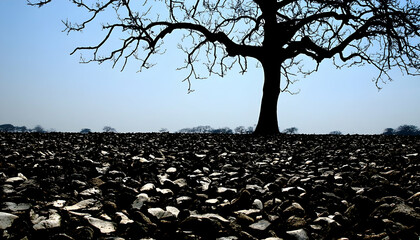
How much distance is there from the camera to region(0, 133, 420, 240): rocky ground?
8.62 feet

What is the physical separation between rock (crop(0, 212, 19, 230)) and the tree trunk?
11.2 m

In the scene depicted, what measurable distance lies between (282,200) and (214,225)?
1.14 m

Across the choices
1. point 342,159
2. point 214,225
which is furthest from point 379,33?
point 214,225

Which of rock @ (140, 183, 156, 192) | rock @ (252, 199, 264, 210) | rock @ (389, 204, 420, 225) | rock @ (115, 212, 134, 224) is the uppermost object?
rock @ (389, 204, 420, 225)

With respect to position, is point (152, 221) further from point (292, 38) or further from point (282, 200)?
point (292, 38)

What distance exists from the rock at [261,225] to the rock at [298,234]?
0.19 metres

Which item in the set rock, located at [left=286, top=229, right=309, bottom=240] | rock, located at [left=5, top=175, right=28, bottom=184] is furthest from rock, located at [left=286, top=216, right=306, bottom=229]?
rock, located at [left=5, top=175, right=28, bottom=184]

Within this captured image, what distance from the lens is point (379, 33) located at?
1399 centimetres

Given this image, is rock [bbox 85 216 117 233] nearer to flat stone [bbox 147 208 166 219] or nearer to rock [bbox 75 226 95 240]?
rock [bbox 75 226 95 240]

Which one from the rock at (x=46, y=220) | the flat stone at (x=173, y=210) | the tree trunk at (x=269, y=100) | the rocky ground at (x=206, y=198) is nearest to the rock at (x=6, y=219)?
the rocky ground at (x=206, y=198)

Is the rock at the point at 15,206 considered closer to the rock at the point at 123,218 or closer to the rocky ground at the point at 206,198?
the rocky ground at the point at 206,198

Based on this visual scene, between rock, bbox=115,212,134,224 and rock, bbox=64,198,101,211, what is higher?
rock, bbox=64,198,101,211

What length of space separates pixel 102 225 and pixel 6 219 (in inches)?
29.7

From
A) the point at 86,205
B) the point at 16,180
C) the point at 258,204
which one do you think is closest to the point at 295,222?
the point at 258,204
